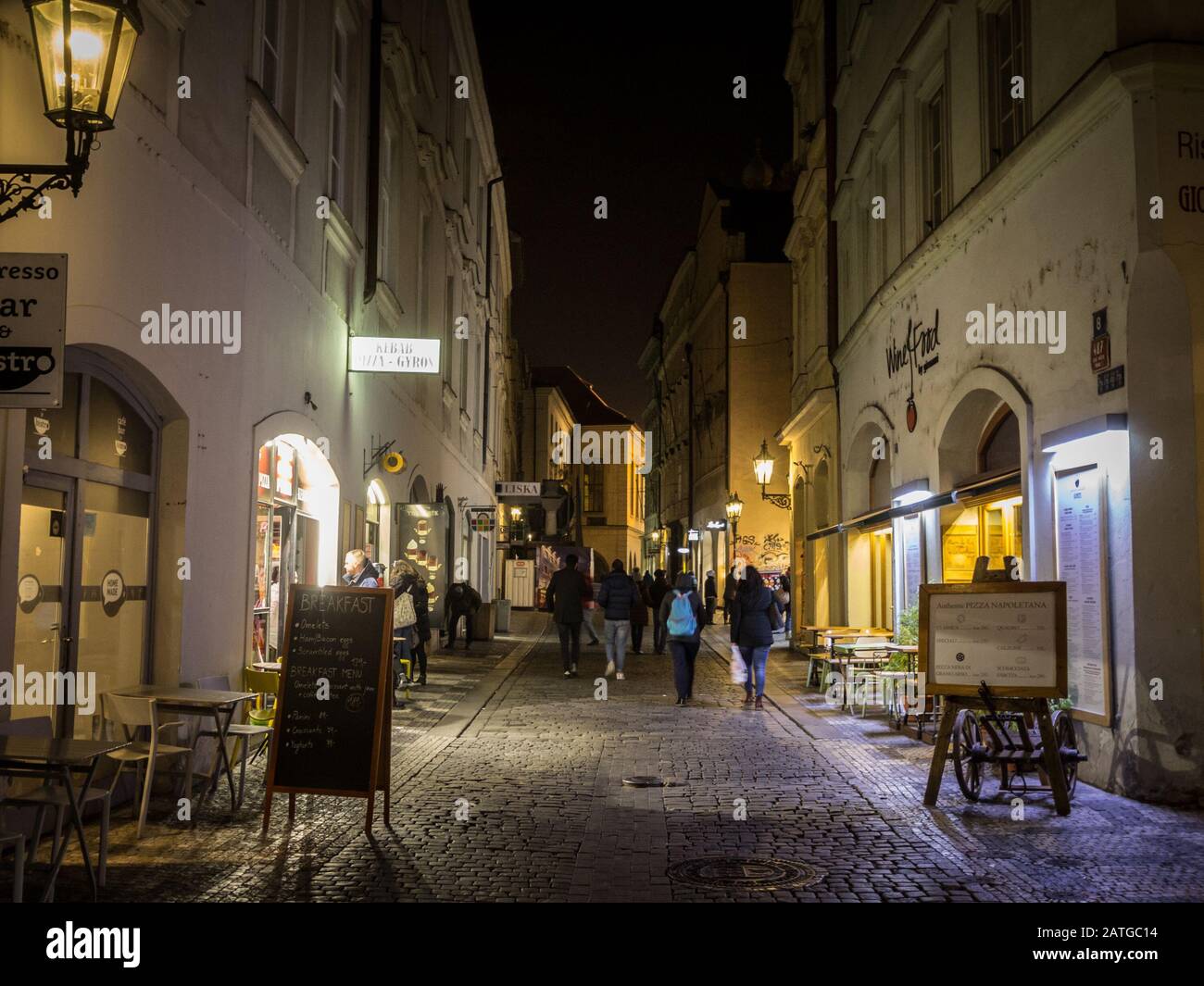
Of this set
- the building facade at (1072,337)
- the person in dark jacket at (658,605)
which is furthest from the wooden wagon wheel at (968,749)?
the person in dark jacket at (658,605)

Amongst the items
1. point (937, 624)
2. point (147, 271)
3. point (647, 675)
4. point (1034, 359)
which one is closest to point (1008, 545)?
point (1034, 359)

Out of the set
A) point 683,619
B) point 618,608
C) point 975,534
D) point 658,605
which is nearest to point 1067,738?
point 975,534

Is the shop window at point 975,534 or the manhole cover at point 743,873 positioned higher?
the shop window at point 975,534

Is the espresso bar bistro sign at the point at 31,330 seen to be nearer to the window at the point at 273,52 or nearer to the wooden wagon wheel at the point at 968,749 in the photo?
the wooden wagon wheel at the point at 968,749

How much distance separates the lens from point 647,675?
19109 mm

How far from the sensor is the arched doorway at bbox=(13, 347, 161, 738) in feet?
24.0

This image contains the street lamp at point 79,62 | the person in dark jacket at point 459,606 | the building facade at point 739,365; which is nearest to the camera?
the street lamp at point 79,62

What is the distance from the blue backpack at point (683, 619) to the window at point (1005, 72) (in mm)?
6283

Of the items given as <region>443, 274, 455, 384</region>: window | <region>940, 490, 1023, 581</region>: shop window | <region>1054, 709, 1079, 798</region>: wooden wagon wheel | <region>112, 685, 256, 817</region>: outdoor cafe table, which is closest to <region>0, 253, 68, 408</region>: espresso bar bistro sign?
<region>112, 685, 256, 817</region>: outdoor cafe table

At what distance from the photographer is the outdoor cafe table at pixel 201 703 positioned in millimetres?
7746

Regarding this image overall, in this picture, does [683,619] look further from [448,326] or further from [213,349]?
[448,326]

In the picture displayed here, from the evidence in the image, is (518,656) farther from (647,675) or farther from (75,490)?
(75,490)

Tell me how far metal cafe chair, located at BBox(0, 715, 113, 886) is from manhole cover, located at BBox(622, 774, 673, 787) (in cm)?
416

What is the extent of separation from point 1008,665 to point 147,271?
667 cm
